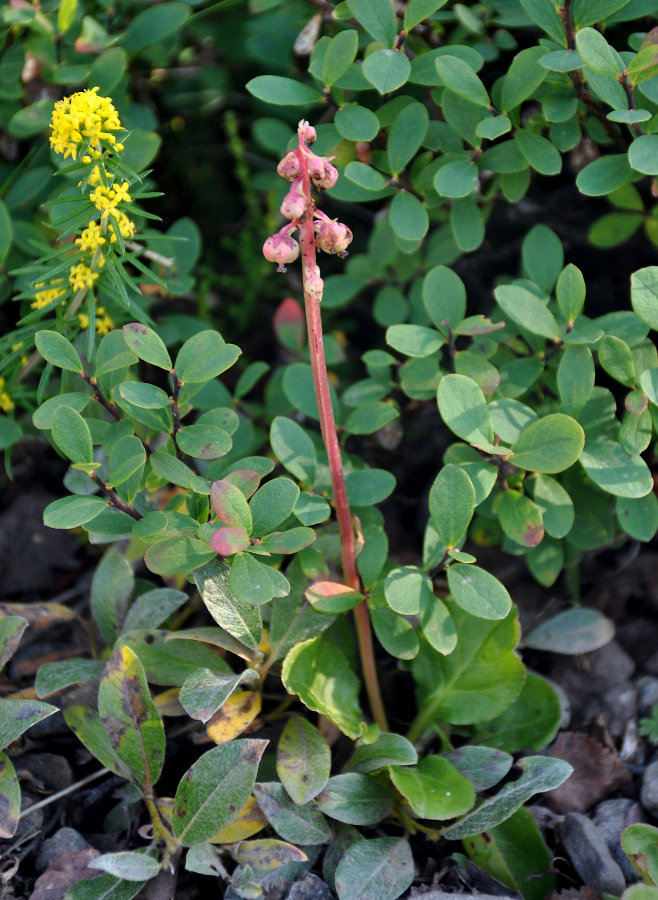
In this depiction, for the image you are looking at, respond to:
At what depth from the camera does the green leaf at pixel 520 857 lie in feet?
5.51

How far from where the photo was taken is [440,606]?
1.65 m

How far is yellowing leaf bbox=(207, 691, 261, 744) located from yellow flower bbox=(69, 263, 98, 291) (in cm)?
92

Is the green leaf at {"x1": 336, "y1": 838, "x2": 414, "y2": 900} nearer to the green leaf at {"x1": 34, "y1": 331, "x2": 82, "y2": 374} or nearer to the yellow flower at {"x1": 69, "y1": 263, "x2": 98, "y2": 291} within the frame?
the green leaf at {"x1": 34, "y1": 331, "x2": 82, "y2": 374}

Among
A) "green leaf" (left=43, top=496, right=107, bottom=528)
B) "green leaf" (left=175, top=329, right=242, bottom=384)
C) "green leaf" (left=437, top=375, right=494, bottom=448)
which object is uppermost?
"green leaf" (left=175, top=329, right=242, bottom=384)

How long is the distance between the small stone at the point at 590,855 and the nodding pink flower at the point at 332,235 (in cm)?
128

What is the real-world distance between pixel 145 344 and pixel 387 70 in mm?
773

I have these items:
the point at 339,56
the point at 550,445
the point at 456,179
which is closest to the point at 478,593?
the point at 550,445

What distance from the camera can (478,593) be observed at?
1.55 m

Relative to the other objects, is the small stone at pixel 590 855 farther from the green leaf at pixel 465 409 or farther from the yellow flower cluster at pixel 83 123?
the yellow flower cluster at pixel 83 123

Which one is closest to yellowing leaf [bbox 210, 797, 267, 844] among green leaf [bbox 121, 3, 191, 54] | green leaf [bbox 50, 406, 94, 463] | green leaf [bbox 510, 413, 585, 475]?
green leaf [bbox 50, 406, 94, 463]

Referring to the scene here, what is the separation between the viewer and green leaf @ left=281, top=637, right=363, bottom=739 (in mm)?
1690

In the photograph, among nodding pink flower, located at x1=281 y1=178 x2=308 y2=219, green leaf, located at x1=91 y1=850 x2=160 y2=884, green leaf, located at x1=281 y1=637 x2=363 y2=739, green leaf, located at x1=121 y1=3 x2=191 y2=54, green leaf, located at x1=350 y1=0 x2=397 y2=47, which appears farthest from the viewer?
green leaf, located at x1=121 y1=3 x2=191 y2=54

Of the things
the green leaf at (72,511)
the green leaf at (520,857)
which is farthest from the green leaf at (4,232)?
the green leaf at (520,857)

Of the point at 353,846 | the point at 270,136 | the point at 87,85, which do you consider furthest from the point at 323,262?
the point at 353,846
